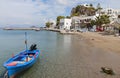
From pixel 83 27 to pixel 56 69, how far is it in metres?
71.6

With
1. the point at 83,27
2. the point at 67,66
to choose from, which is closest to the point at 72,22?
the point at 83,27

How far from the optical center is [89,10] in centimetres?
10594

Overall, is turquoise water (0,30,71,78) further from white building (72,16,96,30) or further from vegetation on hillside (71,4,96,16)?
vegetation on hillside (71,4,96,16)

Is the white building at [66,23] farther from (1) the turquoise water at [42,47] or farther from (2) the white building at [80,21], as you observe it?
(1) the turquoise water at [42,47]

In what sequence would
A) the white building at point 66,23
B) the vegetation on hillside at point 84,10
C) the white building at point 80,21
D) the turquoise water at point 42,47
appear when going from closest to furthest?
the turquoise water at point 42,47 → the white building at point 80,21 → the white building at point 66,23 → the vegetation on hillside at point 84,10

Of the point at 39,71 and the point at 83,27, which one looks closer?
the point at 39,71

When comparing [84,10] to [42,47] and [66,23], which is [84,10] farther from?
[42,47]

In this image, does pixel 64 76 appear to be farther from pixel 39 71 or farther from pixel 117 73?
pixel 117 73

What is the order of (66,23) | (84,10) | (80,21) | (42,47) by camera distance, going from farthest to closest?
(84,10) < (66,23) < (80,21) < (42,47)

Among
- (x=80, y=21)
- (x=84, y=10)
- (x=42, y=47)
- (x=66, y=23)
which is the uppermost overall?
(x=84, y=10)

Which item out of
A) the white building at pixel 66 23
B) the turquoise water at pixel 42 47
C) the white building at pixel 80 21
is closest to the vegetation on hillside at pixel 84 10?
the white building at pixel 66 23

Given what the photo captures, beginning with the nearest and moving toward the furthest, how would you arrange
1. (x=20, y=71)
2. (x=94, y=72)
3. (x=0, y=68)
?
1. (x=20, y=71)
2. (x=94, y=72)
3. (x=0, y=68)

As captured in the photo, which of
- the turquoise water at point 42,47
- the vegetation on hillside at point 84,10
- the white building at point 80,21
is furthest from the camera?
the vegetation on hillside at point 84,10

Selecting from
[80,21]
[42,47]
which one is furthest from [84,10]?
[42,47]
